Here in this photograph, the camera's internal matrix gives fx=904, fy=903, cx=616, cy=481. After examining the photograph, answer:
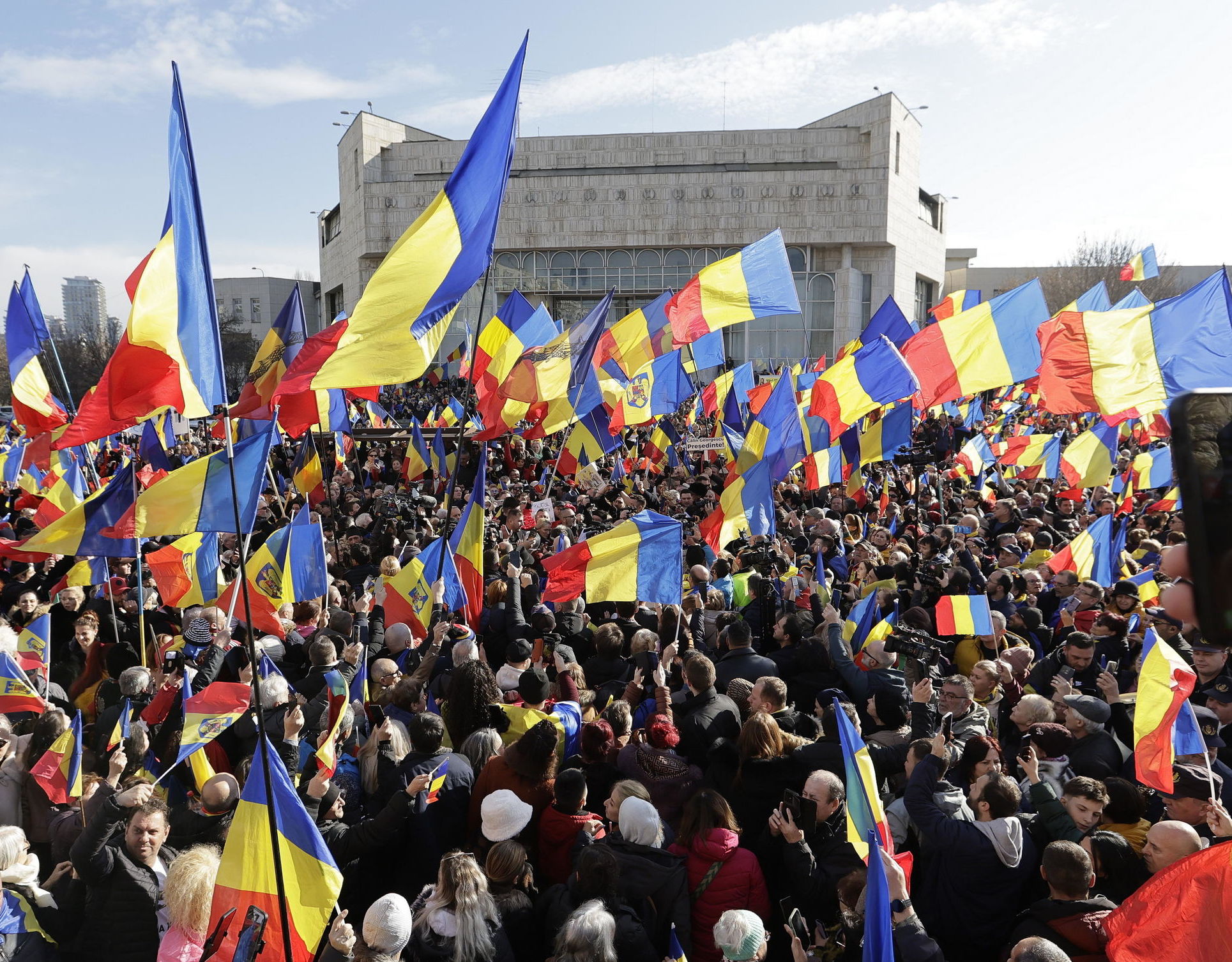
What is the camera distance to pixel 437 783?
4.03 metres

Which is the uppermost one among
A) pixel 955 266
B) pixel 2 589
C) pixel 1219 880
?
pixel 955 266

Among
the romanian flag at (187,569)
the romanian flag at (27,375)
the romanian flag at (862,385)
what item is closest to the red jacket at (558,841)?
the romanian flag at (187,569)

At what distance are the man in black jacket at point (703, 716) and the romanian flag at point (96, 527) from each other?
12.1 feet

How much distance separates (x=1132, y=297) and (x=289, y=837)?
12.5 m

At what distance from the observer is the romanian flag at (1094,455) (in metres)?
11.1

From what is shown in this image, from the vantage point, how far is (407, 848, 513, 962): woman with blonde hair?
322cm

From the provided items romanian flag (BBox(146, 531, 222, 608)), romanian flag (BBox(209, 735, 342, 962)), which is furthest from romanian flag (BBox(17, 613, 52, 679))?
romanian flag (BBox(209, 735, 342, 962))

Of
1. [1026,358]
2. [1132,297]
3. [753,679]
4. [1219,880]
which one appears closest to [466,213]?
[753,679]

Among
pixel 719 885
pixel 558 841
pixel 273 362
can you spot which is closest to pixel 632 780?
pixel 558 841

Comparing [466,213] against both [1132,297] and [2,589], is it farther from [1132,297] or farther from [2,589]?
[1132,297]

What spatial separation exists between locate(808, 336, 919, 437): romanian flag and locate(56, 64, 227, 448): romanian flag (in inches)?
266

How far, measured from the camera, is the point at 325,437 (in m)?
15.9

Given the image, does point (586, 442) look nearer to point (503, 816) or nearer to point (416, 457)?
point (416, 457)

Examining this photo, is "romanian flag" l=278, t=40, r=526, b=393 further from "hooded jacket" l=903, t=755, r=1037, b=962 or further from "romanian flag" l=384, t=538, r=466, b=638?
"hooded jacket" l=903, t=755, r=1037, b=962
